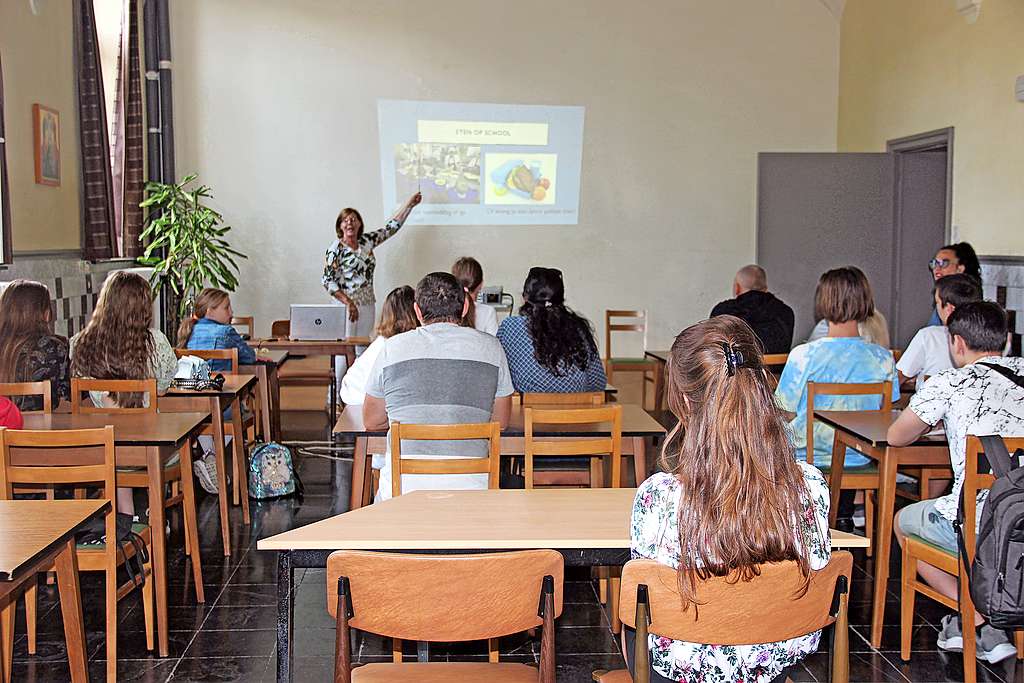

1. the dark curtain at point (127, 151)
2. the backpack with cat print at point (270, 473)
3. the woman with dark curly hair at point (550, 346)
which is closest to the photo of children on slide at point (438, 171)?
the dark curtain at point (127, 151)

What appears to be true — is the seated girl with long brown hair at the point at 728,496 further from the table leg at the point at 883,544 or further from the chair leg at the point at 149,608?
the chair leg at the point at 149,608

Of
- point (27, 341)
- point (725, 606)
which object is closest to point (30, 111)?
point (27, 341)

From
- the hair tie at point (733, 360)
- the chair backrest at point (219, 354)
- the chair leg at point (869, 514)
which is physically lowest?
the chair leg at point (869, 514)

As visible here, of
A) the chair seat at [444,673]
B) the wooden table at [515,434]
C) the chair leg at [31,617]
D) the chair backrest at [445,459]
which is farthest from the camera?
the wooden table at [515,434]

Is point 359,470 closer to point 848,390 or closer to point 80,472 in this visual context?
point 80,472

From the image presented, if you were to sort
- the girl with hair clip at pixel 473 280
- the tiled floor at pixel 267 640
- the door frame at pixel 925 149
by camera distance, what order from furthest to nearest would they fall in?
the door frame at pixel 925 149
the girl with hair clip at pixel 473 280
the tiled floor at pixel 267 640

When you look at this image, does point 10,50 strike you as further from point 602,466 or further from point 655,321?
point 655,321

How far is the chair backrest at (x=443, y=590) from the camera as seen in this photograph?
2.07 metres

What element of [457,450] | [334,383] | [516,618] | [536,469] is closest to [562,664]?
[457,450]

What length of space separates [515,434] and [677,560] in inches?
72.1

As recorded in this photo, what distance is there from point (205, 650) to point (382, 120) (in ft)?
21.7

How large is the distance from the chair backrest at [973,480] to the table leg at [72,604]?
100 inches

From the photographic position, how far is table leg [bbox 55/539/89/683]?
9.38ft

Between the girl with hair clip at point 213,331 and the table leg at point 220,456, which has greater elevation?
the girl with hair clip at point 213,331
